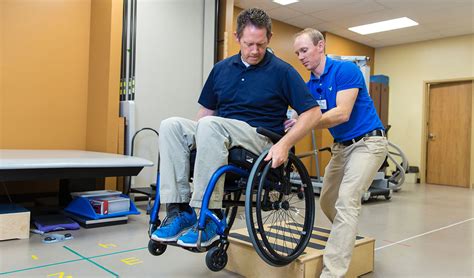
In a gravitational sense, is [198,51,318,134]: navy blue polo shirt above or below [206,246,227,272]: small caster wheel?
above

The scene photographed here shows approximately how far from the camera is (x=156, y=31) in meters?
4.59

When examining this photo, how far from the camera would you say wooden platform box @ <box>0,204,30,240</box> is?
2859 millimetres

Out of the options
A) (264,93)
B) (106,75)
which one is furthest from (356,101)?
(106,75)

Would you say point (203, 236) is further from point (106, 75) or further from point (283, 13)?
point (283, 13)

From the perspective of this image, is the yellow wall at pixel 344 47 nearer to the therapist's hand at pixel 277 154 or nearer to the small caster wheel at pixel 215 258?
the therapist's hand at pixel 277 154

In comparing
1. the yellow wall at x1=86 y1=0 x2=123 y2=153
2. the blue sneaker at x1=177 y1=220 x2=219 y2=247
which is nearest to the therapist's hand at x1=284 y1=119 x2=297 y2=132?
the blue sneaker at x1=177 y1=220 x2=219 y2=247

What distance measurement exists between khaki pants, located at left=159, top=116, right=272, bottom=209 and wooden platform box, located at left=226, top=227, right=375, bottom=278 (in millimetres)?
622

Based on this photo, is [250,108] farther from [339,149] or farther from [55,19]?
[55,19]

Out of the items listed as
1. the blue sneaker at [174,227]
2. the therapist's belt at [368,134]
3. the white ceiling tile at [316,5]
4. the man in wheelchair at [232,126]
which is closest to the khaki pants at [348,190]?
the therapist's belt at [368,134]

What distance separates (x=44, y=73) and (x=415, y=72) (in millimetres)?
7249

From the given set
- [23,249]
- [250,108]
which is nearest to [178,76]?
[23,249]

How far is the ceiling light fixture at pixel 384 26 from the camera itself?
699cm

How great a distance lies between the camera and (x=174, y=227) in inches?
66.7

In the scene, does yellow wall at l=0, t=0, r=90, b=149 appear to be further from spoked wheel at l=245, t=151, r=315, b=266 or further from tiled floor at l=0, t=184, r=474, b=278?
spoked wheel at l=245, t=151, r=315, b=266
